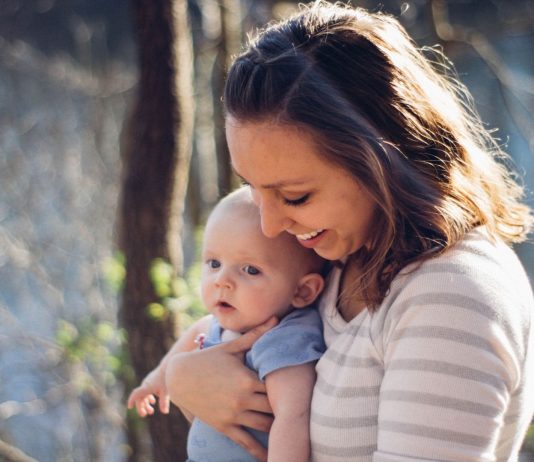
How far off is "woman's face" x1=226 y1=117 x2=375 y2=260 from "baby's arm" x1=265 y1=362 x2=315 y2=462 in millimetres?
324

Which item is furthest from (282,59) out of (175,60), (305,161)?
(175,60)

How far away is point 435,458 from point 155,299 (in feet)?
7.75

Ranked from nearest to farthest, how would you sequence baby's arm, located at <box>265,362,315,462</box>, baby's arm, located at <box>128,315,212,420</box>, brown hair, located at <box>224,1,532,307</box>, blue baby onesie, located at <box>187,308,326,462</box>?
brown hair, located at <box>224,1,532,307</box> < baby's arm, located at <box>265,362,315,462</box> < blue baby onesie, located at <box>187,308,326,462</box> < baby's arm, located at <box>128,315,212,420</box>

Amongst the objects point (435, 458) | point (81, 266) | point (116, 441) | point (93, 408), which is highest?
point (435, 458)

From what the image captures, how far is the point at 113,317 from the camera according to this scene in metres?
6.04

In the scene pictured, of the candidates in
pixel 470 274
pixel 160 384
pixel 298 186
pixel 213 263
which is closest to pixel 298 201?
pixel 298 186

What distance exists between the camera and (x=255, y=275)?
2104 mm

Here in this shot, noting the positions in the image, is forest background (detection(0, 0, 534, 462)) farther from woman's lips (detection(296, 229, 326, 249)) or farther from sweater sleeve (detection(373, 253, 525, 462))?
sweater sleeve (detection(373, 253, 525, 462))

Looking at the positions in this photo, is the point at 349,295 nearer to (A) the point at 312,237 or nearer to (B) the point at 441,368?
(A) the point at 312,237

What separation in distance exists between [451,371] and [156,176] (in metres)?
2.36

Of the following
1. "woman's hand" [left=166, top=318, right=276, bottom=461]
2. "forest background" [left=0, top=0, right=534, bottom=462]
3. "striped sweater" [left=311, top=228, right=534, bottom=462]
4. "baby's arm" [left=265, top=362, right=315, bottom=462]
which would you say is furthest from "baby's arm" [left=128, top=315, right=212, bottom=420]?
"forest background" [left=0, top=0, right=534, bottom=462]

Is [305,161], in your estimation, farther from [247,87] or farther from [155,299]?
[155,299]

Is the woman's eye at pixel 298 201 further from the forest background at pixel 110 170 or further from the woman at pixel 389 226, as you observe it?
the forest background at pixel 110 170

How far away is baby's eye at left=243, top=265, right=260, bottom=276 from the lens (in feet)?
6.92
